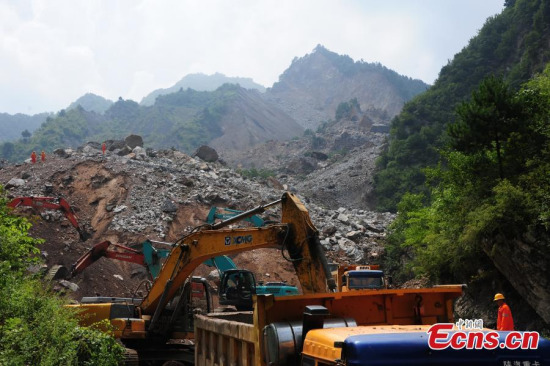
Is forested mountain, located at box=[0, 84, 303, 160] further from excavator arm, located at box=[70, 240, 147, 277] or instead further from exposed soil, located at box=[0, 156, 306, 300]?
excavator arm, located at box=[70, 240, 147, 277]

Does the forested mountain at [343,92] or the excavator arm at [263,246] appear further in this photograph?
the forested mountain at [343,92]

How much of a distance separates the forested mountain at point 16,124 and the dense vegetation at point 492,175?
17760cm

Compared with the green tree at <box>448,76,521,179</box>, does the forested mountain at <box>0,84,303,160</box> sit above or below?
above

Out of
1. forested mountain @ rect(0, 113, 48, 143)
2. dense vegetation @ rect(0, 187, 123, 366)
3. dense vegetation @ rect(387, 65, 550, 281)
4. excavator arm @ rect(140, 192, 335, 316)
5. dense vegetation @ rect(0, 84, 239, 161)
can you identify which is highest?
forested mountain @ rect(0, 113, 48, 143)

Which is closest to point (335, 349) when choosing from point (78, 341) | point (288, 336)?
point (288, 336)

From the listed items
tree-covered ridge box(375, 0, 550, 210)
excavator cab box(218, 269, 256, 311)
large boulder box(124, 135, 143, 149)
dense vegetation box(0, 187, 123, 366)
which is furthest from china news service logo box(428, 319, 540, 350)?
tree-covered ridge box(375, 0, 550, 210)

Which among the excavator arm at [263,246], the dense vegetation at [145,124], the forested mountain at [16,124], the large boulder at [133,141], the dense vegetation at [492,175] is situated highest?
the forested mountain at [16,124]

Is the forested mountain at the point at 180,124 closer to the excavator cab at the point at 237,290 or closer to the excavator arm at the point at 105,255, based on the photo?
the excavator arm at the point at 105,255

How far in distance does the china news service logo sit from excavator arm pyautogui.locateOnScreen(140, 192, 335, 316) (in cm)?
501

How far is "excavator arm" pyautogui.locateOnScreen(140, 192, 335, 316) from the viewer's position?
910 centimetres

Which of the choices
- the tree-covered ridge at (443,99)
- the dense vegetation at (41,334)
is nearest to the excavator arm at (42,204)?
the dense vegetation at (41,334)

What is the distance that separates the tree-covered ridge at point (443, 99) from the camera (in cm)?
5841

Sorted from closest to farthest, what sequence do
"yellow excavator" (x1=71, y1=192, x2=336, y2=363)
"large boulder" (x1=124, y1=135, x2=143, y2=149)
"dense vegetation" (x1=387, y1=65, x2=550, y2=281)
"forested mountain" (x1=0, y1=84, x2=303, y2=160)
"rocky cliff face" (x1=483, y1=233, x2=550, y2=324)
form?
"yellow excavator" (x1=71, y1=192, x2=336, y2=363) → "rocky cliff face" (x1=483, y1=233, x2=550, y2=324) → "dense vegetation" (x1=387, y1=65, x2=550, y2=281) → "large boulder" (x1=124, y1=135, x2=143, y2=149) → "forested mountain" (x1=0, y1=84, x2=303, y2=160)

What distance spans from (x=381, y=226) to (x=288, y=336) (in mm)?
32763
